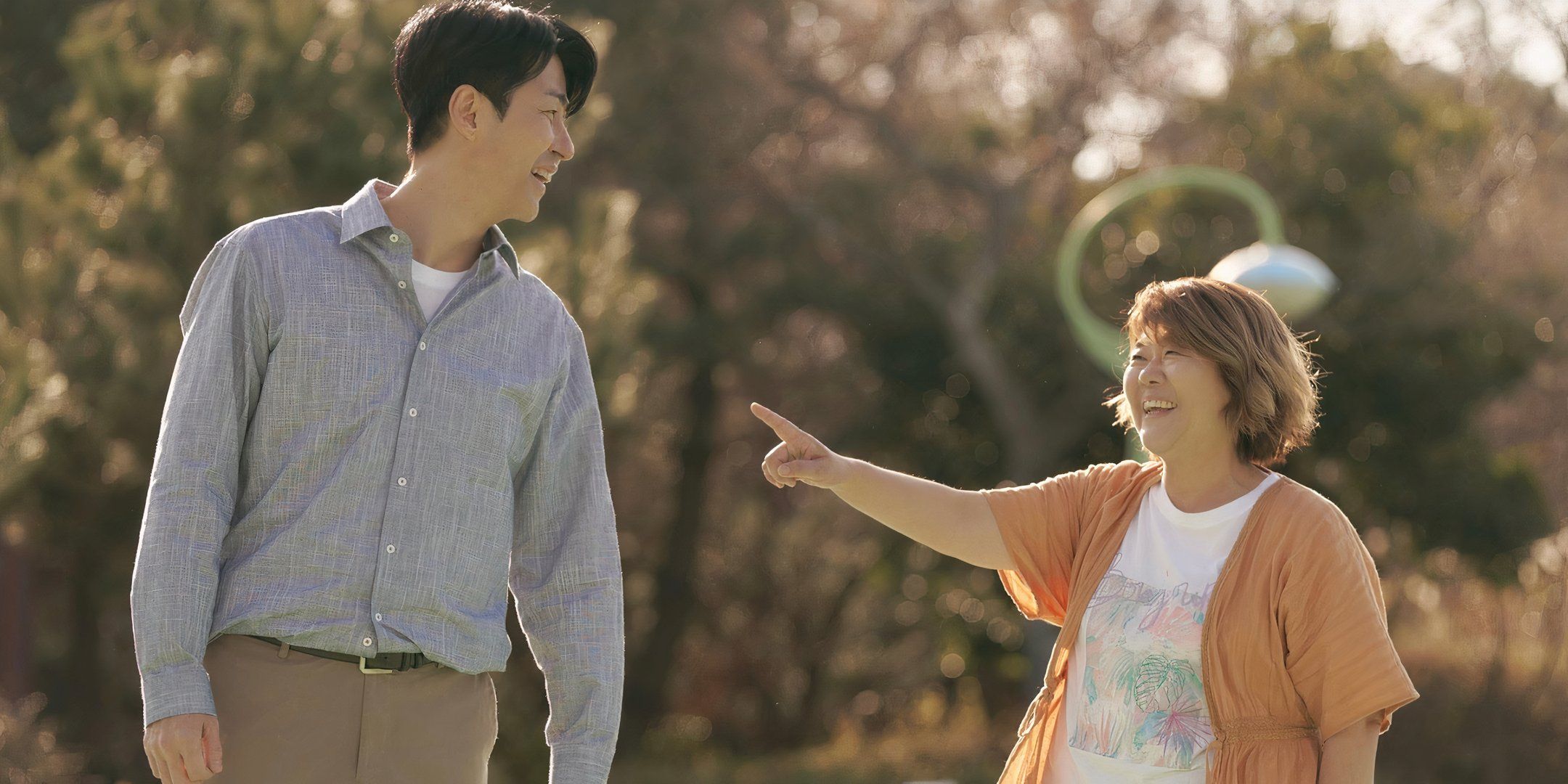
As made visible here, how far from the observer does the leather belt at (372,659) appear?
2641mm

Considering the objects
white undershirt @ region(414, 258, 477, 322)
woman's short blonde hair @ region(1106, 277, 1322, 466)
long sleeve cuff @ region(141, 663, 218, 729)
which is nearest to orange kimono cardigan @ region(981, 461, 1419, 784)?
woman's short blonde hair @ region(1106, 277, 1322, 466)


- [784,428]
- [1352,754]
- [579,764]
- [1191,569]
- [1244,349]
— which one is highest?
[1244,349]

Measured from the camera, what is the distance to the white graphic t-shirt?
300 centimetres

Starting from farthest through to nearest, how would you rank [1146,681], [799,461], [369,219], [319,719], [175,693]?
[799,461] → [1146,681] → [369,219] → [319,719] → [175,693]

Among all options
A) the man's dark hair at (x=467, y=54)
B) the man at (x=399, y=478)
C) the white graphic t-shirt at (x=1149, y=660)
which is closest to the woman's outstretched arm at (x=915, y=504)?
the white graphic t-shirt at (x=1149, y=660)

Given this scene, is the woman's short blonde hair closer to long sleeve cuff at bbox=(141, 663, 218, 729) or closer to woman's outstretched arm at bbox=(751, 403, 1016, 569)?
woman's outstretched arm at bbox=(751, 403, 1016, 569)

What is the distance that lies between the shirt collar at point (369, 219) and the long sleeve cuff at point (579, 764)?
839mm

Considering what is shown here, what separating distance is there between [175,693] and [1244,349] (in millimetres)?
1939

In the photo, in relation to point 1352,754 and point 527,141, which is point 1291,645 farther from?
point 527,141

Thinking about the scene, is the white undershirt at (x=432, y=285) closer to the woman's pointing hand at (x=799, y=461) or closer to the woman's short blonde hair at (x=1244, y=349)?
the woman's pointing hand at (x=799, y=461)

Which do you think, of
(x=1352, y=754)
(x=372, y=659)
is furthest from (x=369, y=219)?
(x=1352, y=754)

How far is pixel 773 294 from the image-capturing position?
17406mm

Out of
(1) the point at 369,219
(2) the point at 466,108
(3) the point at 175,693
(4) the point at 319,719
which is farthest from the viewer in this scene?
(2) the point at 466,108

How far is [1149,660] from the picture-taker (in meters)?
3.05
